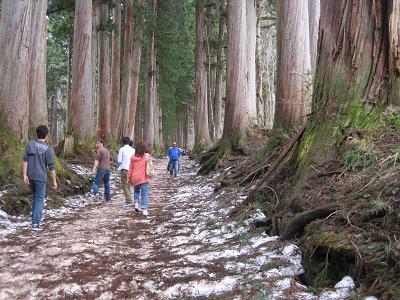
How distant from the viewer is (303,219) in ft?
15.3

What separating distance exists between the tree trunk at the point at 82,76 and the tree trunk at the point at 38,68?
3.47 m

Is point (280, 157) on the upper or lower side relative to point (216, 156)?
upper

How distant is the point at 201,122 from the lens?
23.6m

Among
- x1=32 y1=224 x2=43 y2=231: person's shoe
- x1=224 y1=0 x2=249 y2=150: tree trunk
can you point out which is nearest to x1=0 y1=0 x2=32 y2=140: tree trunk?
x1=32 y1=224 x2=43 y2=231: person's shoe

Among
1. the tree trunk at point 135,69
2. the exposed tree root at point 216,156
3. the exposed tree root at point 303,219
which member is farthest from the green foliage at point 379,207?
the tree trunk at point 135,69

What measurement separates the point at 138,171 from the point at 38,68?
203 inches

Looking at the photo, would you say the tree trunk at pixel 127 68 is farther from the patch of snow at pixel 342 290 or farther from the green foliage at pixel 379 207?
the patch of snow at pixel 342 290

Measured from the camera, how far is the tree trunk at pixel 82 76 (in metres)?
15.8

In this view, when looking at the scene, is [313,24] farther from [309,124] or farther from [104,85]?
[104,85]

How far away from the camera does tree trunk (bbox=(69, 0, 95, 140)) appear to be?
621 inches

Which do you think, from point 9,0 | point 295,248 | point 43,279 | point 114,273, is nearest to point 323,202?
point 295,248

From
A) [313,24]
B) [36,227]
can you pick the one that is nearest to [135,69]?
[313,24]

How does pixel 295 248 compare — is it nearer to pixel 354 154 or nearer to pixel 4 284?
pixel 354 154

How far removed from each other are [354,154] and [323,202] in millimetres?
812
